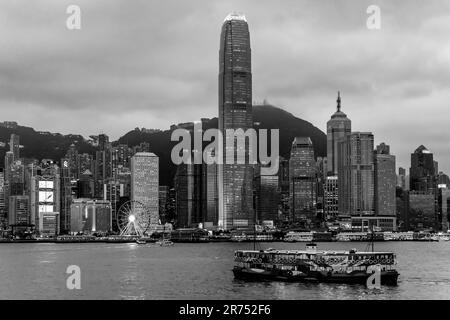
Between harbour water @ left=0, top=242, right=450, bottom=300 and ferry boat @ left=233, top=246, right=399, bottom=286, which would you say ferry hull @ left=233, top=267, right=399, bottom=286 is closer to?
ferry boat @ left=233, top=246, right=399, bottom=286

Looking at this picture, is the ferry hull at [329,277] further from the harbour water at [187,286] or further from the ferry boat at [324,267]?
the harbour water at [187,286]

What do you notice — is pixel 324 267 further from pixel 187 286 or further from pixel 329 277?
pixel 187 286

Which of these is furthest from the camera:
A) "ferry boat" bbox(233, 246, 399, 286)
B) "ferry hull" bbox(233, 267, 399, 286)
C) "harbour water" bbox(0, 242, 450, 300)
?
"ferry boat" bbox(233, 246, 399, 286)

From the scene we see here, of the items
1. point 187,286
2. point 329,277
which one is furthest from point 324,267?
point 187,286

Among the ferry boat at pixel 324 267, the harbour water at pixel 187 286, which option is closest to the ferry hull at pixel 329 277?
the ferry boat at pixel 324 267

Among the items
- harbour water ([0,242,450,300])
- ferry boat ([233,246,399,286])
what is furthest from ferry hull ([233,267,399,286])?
harbour water ([0,242,450,300])
